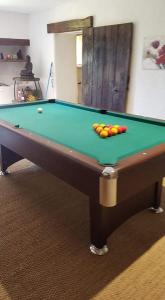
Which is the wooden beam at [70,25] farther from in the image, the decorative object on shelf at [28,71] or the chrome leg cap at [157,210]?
the chrome leg cap at [157,210]

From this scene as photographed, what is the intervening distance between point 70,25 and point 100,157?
3.82m

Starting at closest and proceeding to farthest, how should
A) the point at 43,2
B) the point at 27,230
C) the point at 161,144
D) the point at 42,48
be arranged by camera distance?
the point at 161,144 → the point at 27,230 → the point at 43,2 → the point at 42,48

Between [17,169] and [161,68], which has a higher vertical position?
[161,68]

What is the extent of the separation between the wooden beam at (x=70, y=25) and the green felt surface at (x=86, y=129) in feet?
6.66

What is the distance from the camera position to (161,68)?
11.3 ft

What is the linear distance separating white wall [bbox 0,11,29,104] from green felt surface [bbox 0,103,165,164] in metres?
3.06

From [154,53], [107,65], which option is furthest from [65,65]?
[154,53]

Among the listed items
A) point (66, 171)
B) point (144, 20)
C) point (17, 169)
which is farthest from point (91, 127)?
point (144, 20)

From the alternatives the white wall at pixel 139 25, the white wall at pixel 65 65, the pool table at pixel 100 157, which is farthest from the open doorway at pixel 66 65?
the pool table at pixel 100 157

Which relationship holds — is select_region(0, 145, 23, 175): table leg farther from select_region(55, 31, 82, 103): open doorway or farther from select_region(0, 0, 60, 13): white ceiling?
select_region(0, 0, 60, 13): white ceiling

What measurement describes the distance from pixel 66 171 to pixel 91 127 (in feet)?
2.12

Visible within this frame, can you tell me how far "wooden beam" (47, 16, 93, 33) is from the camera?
423 centimetres

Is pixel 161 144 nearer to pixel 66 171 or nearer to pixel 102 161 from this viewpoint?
pixel 102 161

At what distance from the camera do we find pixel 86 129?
2.07m
